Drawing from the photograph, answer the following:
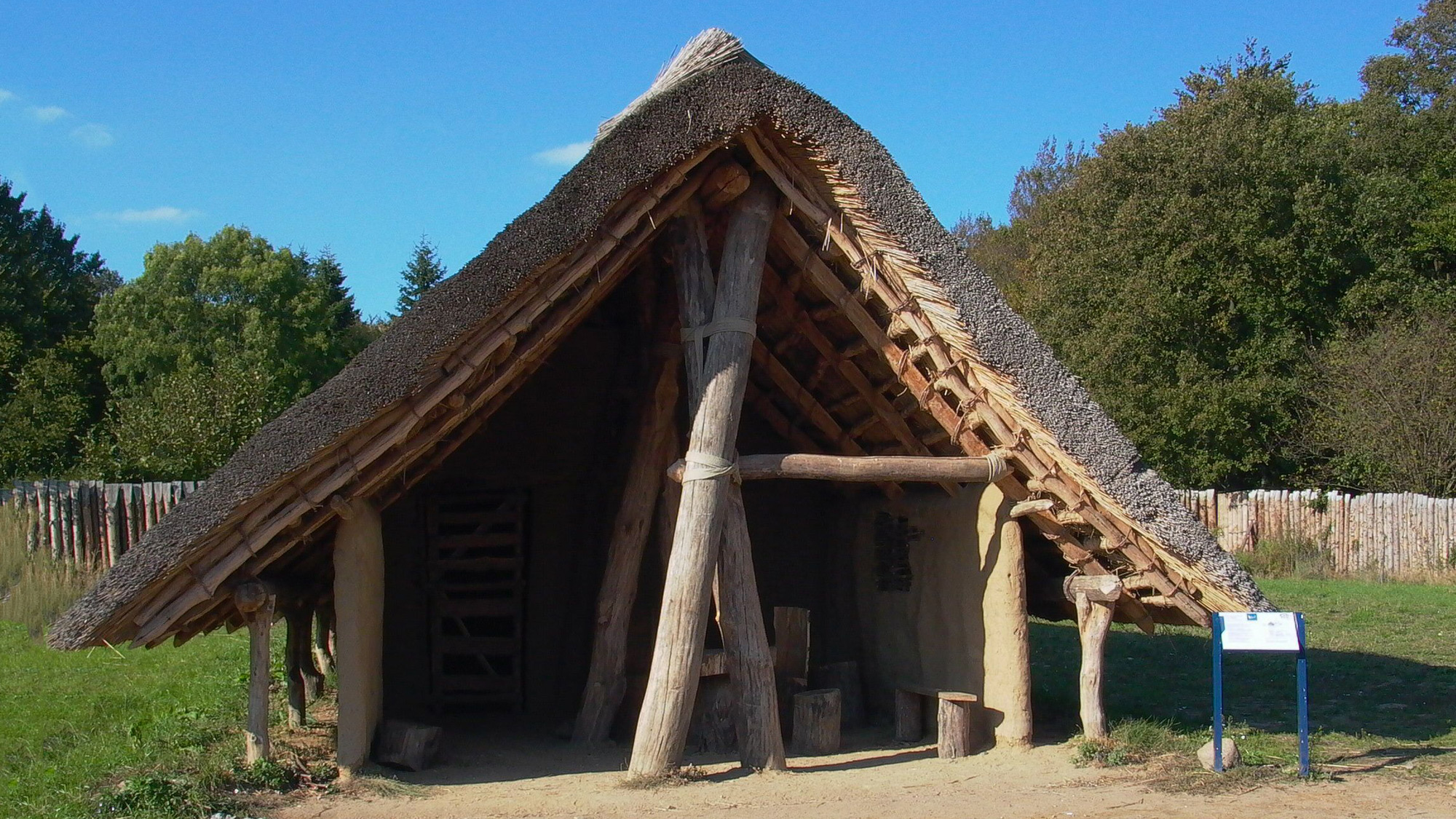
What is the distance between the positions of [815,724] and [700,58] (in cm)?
421

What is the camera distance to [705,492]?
6.21m

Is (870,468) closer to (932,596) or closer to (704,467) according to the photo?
(704,467)

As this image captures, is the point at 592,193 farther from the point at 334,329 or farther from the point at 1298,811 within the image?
the point at 334,329

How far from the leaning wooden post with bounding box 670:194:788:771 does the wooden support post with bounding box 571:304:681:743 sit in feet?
3.09

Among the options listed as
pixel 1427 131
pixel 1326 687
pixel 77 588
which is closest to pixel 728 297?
pixel 1326 687

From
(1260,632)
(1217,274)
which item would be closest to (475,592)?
(1260,632)

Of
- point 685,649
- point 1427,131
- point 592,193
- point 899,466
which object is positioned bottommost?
point 685,649

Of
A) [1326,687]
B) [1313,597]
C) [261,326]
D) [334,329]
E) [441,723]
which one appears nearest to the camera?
[441,723]

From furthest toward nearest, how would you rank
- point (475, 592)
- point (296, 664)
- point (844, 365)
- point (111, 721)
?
point (475, 592) → point (111, 721) → point (296, 664) → point (844, 365)

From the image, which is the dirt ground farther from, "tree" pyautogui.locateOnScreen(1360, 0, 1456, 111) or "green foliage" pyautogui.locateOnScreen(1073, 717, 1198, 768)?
"tree" pyautogui.locateOnScreen(1360, 0, 1456, 111)

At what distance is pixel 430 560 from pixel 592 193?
11.5ft

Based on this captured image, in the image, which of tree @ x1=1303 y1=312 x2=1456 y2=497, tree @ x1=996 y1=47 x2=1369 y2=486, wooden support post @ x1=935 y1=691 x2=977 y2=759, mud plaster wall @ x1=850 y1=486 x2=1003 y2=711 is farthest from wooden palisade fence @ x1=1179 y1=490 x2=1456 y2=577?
wooden support post @ x1=935 y1=691 x2=977 y2=759

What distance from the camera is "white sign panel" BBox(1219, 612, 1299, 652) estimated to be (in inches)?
225

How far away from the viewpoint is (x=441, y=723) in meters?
8.06
